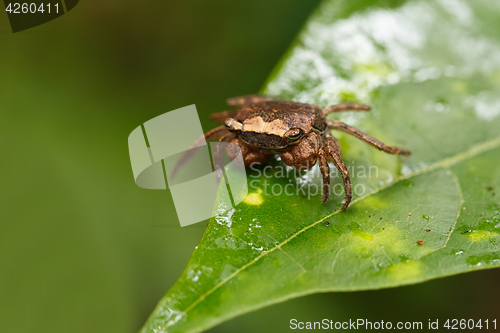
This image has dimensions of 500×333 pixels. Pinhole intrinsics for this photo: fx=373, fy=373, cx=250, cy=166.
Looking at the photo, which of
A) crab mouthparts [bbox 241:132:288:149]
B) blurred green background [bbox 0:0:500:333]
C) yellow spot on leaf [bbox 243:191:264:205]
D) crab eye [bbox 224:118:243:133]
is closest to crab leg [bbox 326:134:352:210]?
crab mouthparts [bbox 241:132:288:149]

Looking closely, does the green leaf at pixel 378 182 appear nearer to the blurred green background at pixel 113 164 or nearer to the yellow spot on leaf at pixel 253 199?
the yellow spot on leaf at pixel 253 199

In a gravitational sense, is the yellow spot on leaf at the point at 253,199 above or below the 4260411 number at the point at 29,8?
below

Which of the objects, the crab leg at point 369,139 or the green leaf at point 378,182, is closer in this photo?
the green leaf at point 378,182

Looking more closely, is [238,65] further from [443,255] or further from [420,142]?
[443,255]

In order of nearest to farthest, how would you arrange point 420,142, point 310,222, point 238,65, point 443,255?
point 443,255 < point 310,222 < point 420,142 < point 238,65

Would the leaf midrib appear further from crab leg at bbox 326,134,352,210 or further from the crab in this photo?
the crab

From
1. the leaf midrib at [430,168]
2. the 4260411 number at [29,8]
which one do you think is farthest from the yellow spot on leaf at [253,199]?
the 4260411 number at [29,8]

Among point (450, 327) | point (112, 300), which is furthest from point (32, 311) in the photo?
point (450, 327)

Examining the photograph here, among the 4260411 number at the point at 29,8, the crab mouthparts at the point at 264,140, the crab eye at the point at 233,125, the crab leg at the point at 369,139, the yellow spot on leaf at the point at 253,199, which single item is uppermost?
the 4260411 number at the point at 29,8
